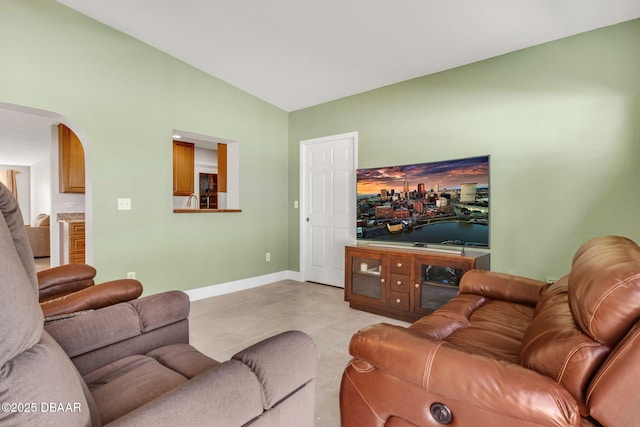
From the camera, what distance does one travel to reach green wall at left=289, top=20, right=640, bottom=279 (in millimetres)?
2619

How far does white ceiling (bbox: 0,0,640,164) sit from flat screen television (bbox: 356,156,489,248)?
108cm

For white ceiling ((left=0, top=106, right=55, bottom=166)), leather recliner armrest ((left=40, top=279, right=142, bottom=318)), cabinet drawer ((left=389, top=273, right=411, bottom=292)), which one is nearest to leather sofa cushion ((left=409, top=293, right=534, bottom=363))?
cabinet drawer ((left=389, top=273, right=411, bottom=292))

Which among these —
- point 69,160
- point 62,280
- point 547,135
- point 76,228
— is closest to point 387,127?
point 547,135

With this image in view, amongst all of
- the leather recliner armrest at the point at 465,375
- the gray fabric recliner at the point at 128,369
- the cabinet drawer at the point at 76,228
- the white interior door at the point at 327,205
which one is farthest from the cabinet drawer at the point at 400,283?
the cabinet drawer at the point at 76,228

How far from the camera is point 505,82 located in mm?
3111

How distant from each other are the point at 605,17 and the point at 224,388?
3600 millimetres

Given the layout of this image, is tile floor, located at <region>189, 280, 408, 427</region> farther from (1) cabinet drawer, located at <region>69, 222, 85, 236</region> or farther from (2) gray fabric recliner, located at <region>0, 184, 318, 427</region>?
(1) cabinet drawer, located at <region>69, 222, 85, 236</region>

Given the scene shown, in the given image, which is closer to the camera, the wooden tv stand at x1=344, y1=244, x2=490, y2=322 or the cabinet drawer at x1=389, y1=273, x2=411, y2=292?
the wooden tv stand at x1=344, y1=244, x2=490, y2=322

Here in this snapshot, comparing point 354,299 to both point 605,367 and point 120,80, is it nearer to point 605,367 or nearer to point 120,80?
point 605,367

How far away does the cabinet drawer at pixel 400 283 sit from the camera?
3148mm

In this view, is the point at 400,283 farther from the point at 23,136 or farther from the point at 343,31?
the point at 23,136

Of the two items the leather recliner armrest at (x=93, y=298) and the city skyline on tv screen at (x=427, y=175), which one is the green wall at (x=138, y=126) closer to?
the city skyline on tv screen at (x=427, y=175)

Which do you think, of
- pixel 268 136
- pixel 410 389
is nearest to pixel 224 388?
pixel 410 389

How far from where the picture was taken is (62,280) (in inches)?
84.1
